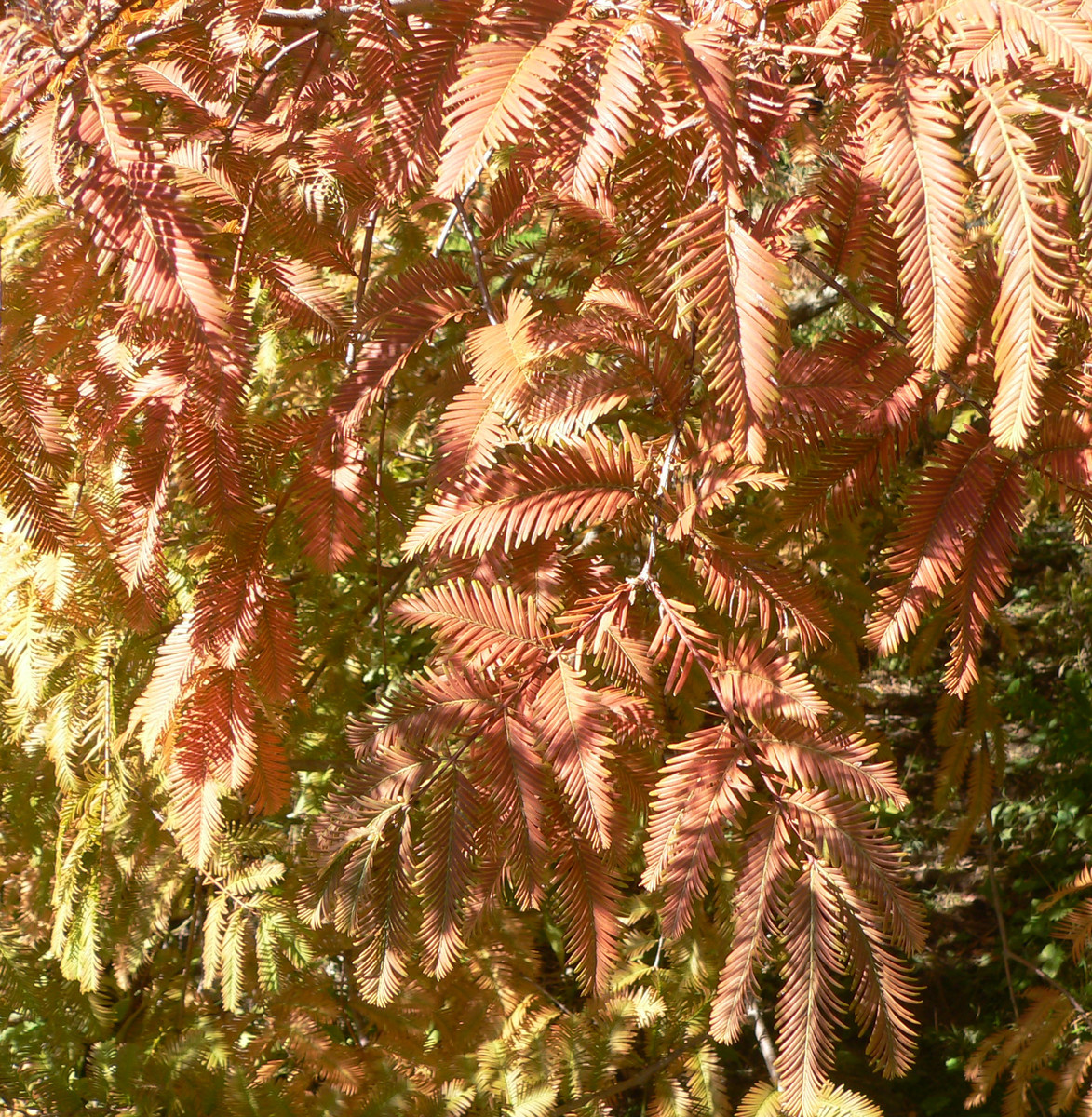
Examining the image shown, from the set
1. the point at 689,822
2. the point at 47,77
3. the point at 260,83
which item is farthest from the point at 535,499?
the point at 260,83

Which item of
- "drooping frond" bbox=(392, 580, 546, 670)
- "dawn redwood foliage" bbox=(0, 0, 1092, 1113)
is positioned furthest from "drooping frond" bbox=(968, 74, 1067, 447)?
"drooping frond" bbox=(392, 580, 546, 670)

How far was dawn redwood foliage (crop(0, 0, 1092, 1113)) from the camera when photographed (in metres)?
0.83

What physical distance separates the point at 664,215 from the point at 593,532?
58 centimetres

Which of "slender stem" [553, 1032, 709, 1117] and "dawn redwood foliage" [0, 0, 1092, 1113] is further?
"slender stem" [553, 1032, 709, 1117]

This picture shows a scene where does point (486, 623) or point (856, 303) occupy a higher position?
point (856, 303)

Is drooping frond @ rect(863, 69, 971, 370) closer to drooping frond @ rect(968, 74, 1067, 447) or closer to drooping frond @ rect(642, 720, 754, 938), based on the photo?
drooping frond @ rect(968, 74, 1067, 447)

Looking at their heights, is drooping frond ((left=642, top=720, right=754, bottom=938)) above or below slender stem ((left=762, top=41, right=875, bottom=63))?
below

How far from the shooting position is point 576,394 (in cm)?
111

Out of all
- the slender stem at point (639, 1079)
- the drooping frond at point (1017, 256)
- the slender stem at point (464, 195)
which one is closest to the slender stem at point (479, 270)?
the slender stem at point (464, 195)

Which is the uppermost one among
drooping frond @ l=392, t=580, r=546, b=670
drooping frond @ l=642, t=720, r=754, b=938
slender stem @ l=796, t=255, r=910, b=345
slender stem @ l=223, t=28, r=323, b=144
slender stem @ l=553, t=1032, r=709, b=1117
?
slender stem @ l=223, t=28, r=323, b=144

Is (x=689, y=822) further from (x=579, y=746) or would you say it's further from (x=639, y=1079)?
(x=639, y=1079)

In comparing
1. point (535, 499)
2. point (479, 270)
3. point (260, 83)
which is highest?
point (260, 83)

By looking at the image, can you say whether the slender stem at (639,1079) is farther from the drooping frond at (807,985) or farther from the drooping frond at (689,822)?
the drooping frond at (689,822)

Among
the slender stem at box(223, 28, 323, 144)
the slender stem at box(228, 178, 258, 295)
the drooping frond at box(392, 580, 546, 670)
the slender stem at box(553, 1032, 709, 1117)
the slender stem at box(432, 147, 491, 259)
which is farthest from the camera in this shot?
the slender stem at box(553, 1032, 709, 1117)
